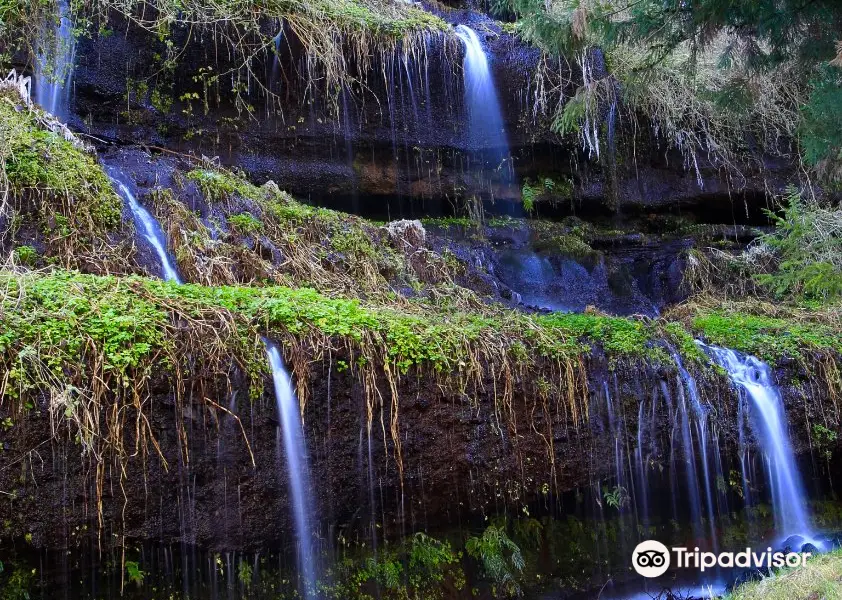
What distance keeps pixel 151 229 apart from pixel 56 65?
324 centimetres

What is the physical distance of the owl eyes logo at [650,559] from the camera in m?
5.77

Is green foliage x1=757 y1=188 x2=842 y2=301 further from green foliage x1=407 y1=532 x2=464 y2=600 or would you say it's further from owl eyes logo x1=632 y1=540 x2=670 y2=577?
green foliage x1=407 y1=532 x2=464 y2=600

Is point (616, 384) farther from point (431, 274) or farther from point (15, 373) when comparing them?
point (15, 373)

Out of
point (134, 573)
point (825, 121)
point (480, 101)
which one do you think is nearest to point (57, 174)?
point (134, 573)

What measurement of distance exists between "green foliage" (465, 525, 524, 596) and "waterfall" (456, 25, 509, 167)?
6886 millimetres

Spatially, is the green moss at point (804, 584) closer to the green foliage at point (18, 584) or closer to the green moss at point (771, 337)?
the green moss at point (771, 337)

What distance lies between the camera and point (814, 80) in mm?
5543

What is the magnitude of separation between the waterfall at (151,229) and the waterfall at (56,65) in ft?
7.07

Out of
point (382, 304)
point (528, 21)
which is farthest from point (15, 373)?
point (528, 21)

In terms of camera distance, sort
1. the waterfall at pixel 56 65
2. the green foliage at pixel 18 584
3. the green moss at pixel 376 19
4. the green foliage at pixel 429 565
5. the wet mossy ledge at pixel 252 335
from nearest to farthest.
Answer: the green foliage at pixel 18 584 → the wet mossy ledge at pixel 252 335 → the green foliage at pixel 429 565 → the waterfall at pixel 56 65 → the green moss at pixel 376 19

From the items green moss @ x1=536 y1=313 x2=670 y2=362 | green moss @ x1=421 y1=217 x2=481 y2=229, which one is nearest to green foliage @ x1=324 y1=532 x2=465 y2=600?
green moss @ x1=536 y1=313 x2=670 y2=362

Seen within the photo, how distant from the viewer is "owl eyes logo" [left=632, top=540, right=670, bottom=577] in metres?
5.77

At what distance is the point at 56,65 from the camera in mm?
8078

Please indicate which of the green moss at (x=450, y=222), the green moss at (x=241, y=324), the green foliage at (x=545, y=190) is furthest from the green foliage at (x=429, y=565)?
the green foliage at (x=545, y=190)
